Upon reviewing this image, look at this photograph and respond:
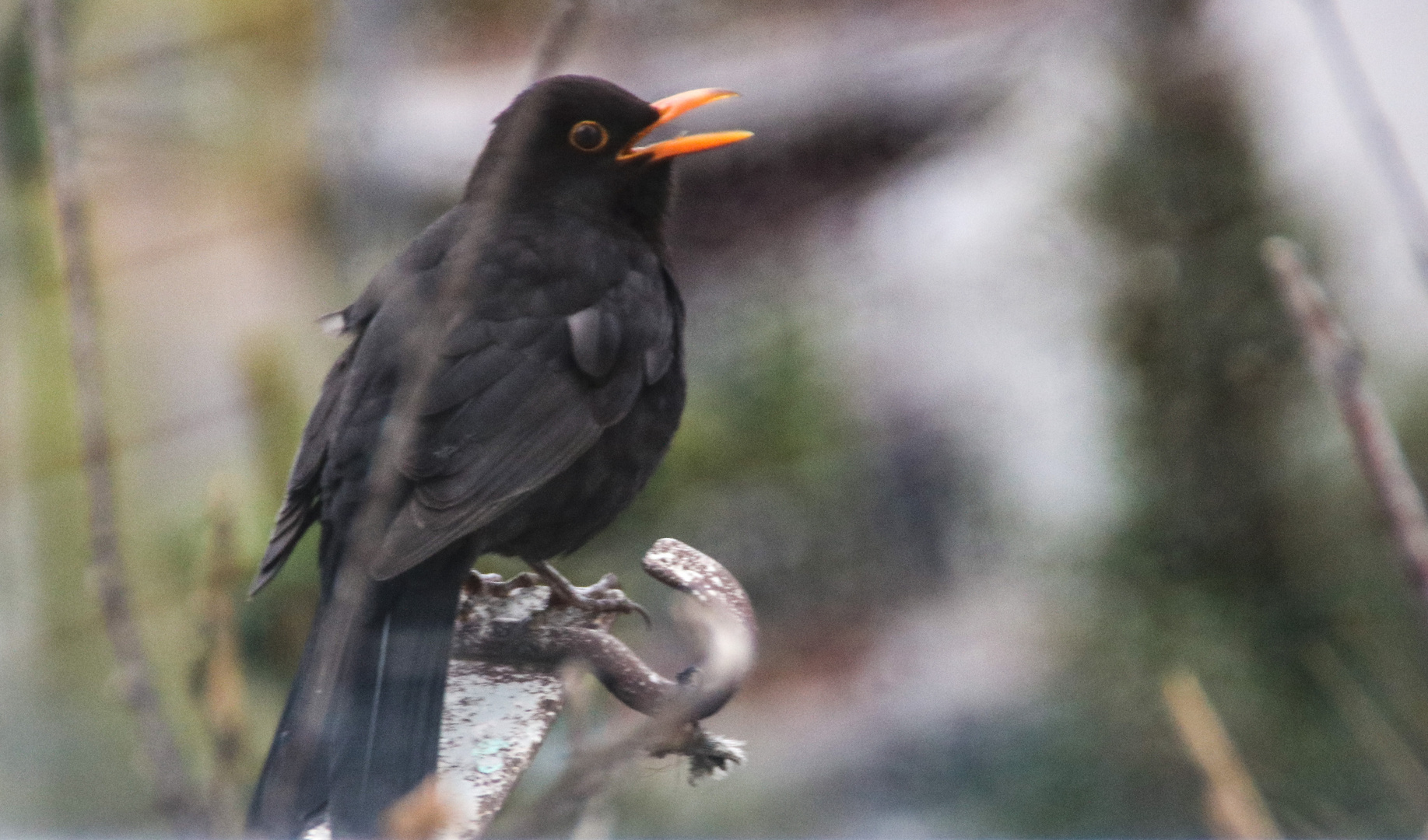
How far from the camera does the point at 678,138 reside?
6.96ft

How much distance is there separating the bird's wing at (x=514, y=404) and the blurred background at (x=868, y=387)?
614 millimetres

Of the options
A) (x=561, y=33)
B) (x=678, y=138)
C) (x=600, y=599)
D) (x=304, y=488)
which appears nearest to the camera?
(x=561, y=33)

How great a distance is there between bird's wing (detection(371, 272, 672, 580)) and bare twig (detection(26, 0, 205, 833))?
1029mm

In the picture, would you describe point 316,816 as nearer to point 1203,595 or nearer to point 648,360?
point 648,360

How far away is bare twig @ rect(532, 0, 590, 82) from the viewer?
2.12 ft

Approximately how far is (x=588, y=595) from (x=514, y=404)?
0.31 m

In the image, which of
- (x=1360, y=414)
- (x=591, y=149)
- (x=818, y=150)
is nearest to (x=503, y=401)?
(x=591, y=149)

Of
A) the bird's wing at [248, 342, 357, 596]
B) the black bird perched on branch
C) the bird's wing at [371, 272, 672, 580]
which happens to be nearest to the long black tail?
the black bird perched on branch

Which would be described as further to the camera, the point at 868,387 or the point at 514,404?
the point at 868,387

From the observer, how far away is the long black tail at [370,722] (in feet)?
4.16

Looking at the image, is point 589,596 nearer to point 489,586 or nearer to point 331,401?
point 489,586

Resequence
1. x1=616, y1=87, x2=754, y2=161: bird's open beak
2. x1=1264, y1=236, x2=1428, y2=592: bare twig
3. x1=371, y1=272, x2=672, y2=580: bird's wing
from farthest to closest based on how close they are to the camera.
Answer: x1=616, y1=87, x2=754, y2=161: bird's open beak
x1=371, y1=272, x2=672, y2=580: bird's wing
x1=1264, y1=236, x2=1428, y2=592: bare twig

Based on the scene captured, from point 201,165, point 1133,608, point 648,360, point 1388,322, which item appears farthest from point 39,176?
point 1388,322

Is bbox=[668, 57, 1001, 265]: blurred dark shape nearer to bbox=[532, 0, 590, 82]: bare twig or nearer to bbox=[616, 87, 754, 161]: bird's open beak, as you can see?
bbox=[616, 87, 754, 161]: bird's open beak
